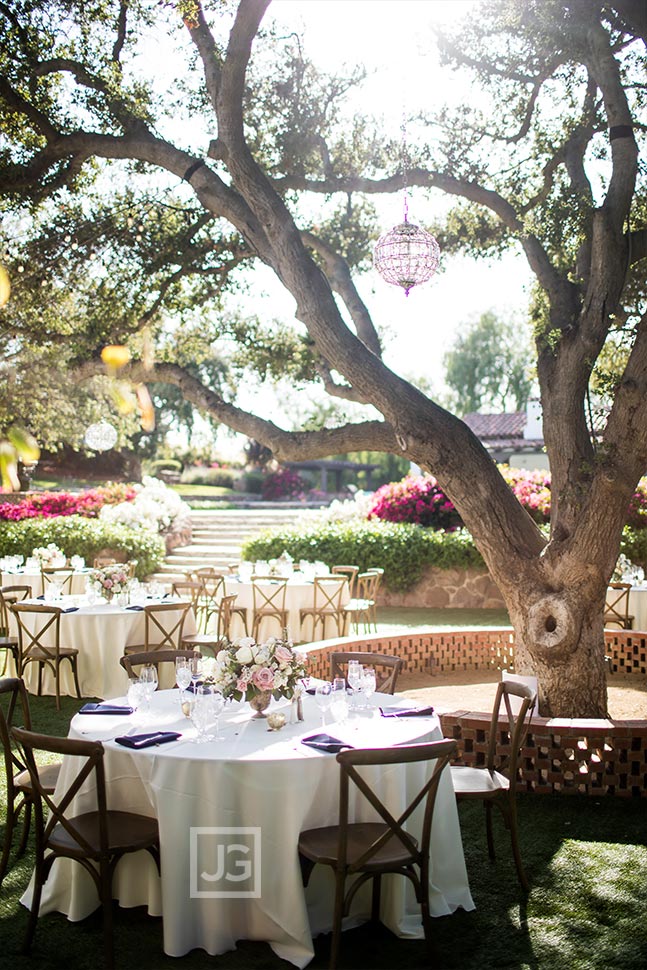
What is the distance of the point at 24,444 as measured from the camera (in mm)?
943

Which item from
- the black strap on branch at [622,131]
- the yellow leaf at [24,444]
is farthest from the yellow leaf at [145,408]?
the black strap on branch at [622,131]

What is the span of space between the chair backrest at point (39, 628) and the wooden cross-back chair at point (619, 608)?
19.8 ft

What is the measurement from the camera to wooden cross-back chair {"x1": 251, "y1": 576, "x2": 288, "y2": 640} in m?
10.7

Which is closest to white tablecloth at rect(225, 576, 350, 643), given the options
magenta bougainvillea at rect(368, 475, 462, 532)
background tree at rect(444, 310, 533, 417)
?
magenta bougainvillea at rect(368, 475, 462, 532)

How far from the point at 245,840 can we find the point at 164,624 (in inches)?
204

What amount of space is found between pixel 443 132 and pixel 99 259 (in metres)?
3.69

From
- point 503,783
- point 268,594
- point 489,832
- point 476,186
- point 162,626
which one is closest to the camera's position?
point 503,783

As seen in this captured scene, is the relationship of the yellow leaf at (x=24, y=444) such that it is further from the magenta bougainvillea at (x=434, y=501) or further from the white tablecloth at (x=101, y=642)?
the magenta bougainvillea at (x=434, y=501)

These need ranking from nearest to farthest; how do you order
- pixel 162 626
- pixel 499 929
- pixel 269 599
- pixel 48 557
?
pixel 499 929 < pixel 162 626 < pixel 269 599 < pixel 48 557

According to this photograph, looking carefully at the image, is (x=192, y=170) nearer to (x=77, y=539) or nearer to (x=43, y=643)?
(x=43, y=643)

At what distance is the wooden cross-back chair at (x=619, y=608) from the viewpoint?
33.9ft

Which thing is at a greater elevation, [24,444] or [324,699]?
[24,444]

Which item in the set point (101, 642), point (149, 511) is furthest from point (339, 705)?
point (149, 511)

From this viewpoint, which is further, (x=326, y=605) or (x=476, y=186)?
(x=326, y=605)
